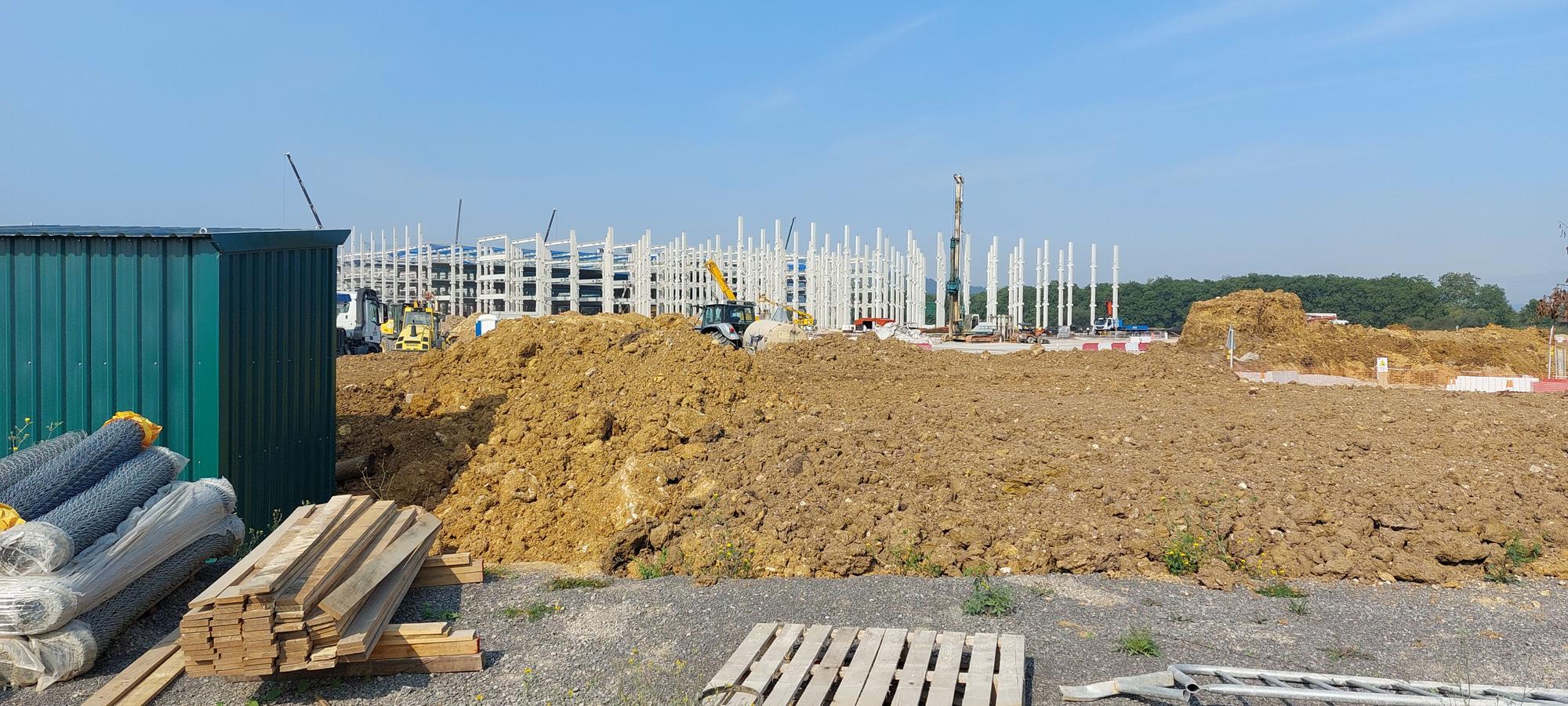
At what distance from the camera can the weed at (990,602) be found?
6578 millimetres

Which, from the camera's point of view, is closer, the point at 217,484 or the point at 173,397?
the point at 217,484

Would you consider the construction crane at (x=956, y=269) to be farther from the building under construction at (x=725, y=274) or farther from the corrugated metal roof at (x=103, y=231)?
the corrugated metal roof at (x=103, y=231)

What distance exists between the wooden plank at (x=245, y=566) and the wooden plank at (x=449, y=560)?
0.87 metres

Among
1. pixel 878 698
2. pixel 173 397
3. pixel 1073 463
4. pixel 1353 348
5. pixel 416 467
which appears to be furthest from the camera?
pixel 1353 348

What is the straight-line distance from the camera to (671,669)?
570 centimetres

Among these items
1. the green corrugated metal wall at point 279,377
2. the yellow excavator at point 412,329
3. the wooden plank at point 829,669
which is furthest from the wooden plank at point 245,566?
the yellow excavator at point 412,329

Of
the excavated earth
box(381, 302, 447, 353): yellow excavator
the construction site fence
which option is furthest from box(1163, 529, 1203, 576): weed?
box(381, 302, 447, 353): yellow excavator

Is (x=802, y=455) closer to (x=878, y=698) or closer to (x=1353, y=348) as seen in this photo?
(x=878, y=698)

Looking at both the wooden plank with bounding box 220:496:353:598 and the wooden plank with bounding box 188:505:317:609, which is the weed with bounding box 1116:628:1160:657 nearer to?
the wooden plank with bounding box 220:496:353:598

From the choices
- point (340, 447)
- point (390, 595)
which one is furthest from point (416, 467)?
Answer: point (390, 595)

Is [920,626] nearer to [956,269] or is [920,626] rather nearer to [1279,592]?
[1279,592]

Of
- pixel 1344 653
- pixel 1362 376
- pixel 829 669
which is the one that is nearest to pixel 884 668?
pixel 829 669

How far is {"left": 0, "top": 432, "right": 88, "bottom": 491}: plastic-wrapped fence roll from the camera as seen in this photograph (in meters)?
6.25

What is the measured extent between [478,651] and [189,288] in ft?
13.3
